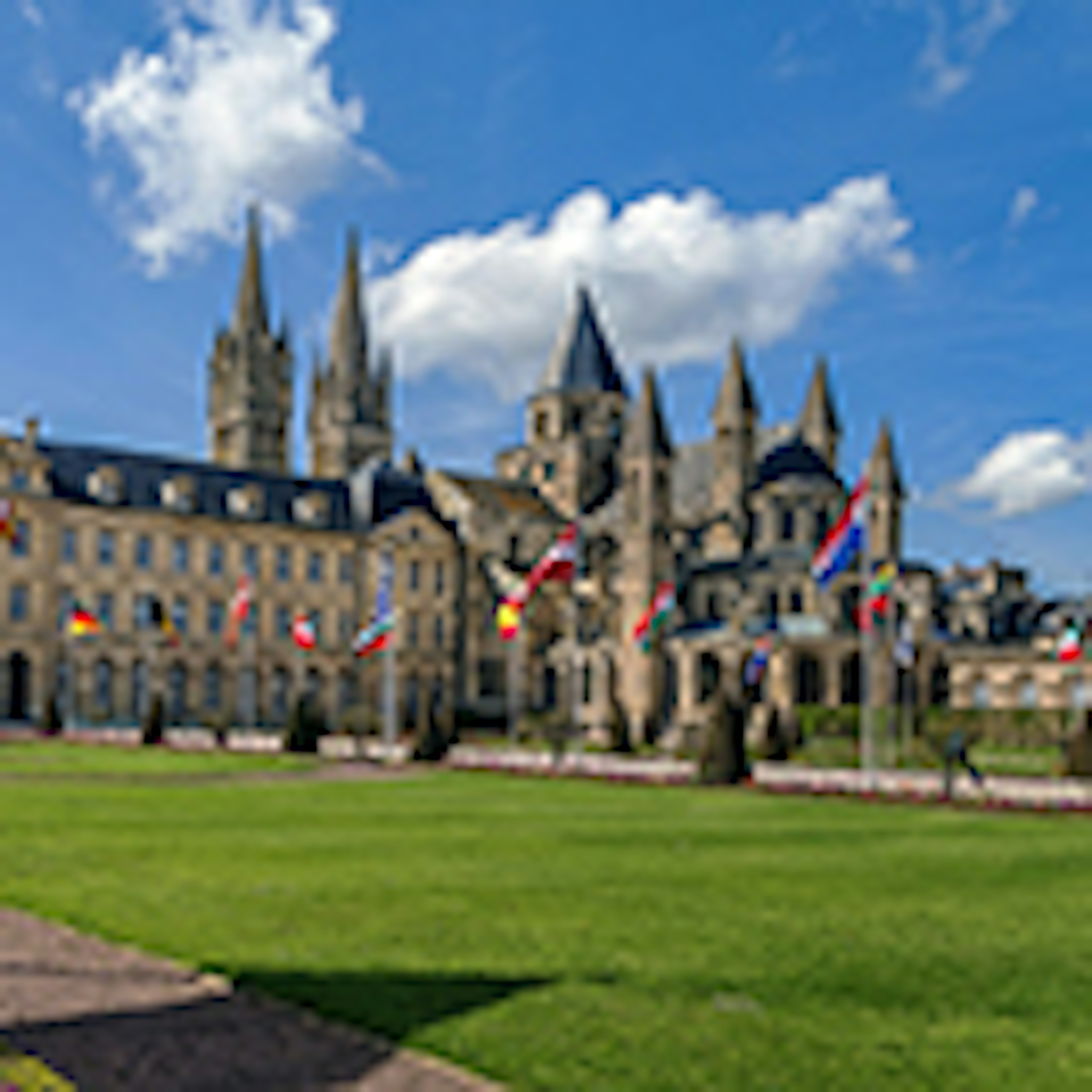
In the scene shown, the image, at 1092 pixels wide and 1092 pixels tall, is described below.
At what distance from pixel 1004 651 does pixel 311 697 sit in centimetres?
3949

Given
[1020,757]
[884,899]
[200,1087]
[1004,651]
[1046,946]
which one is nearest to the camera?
[200,1087]

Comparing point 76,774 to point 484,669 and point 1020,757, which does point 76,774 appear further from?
point 484,669

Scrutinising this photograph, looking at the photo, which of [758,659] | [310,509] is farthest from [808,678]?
[310,509]

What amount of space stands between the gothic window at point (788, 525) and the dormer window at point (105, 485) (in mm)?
40948

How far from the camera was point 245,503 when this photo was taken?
241 ft

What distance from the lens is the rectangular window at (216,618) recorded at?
233 ft

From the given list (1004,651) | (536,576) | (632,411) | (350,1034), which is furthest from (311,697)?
(350,1034)

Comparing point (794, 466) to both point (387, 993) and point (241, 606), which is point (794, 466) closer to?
point (241, 606)

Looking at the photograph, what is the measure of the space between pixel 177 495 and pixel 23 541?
29.0 feet

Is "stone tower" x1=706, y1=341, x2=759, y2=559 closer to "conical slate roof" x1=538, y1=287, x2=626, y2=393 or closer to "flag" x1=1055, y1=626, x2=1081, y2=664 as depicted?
"conical slate roof" x1=538, y1=287, x2=626, y2=393

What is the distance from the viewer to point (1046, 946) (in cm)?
1066

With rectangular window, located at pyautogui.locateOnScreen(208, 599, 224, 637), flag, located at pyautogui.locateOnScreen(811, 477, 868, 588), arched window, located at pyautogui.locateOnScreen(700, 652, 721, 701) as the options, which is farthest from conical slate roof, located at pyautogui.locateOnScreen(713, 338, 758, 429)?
flag, located at pyautogui.locateOnScreen(811, 477, 868, 588)

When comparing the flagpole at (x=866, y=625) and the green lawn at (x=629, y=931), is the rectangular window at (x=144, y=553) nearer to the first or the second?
the flagpole at (x=866, y=625)

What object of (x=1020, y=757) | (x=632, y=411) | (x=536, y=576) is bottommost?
(x=1020, y=757)
